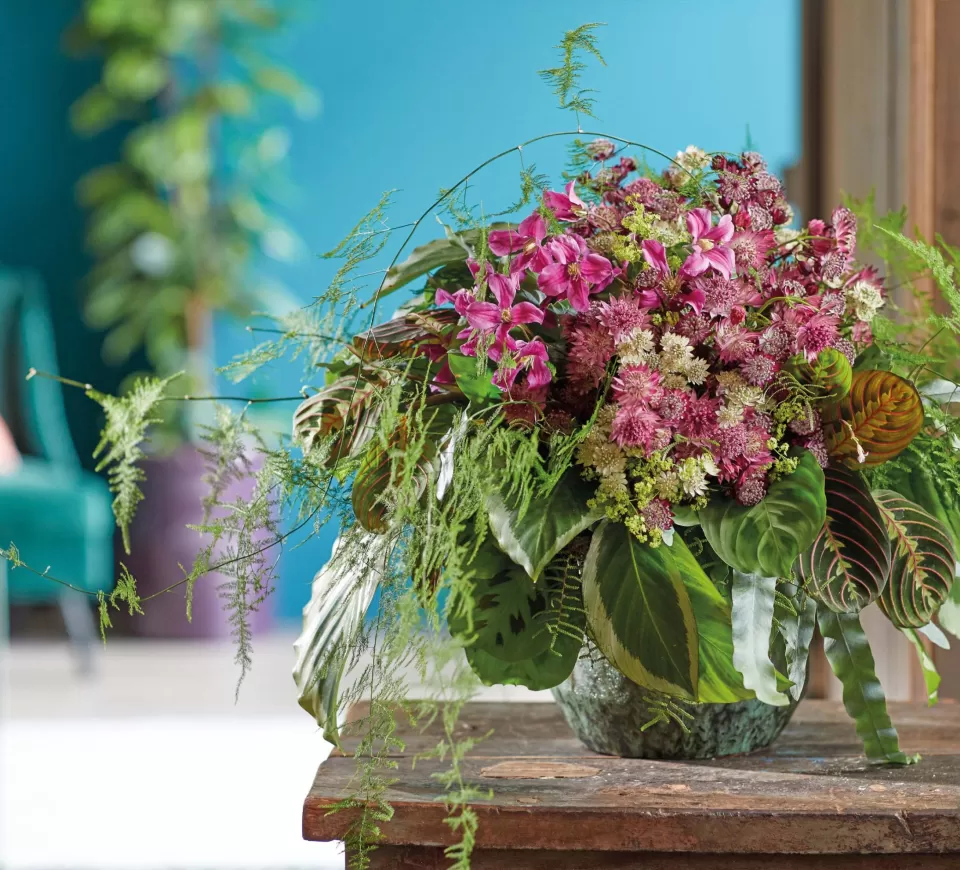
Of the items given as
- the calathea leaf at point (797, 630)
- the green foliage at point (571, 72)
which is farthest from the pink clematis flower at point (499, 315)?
the calathea leaf at point (797, 630)

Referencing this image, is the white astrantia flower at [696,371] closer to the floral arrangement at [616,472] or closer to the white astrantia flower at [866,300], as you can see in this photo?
the floral arrangement at [616,472]

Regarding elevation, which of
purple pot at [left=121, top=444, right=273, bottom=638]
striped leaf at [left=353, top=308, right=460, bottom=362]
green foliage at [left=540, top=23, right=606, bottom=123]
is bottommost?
purple pot at [left=121, top=444, right=273, bottom=638]

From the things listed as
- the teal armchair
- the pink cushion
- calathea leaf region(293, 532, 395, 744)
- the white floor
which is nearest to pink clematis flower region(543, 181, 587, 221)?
calathea leaf region(293, 532, 395, 744)

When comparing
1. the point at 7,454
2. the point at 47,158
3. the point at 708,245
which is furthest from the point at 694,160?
the point at 47,158

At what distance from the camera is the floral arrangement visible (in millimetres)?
583

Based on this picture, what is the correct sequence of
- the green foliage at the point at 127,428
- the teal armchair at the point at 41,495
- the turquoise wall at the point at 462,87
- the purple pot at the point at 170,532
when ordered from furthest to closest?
the turquoise wall at the point at 462,87
the purple pot at the point at 170,532
the teal armchair at the point at 41,495
the green foliage at the point at 127,428

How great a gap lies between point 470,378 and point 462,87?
334 centimetres

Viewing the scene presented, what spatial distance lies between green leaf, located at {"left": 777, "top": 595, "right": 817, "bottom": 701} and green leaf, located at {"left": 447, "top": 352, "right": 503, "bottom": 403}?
214 millimetres

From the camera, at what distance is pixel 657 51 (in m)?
3.62

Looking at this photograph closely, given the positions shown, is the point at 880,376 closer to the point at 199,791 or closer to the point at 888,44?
the point at 888,44

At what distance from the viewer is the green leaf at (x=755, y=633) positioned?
590mm

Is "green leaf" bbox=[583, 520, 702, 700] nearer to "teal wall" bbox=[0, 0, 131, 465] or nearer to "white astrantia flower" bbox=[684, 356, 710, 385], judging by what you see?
"white astrantia flower" bbox=[684, 356, 710, 385]

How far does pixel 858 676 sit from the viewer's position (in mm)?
664

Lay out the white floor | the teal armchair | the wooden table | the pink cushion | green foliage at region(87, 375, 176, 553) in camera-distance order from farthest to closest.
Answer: the pink cushion
the teal armchair
the white floor
green foliage at region(87, 375, 176, 553)
the wooden table
